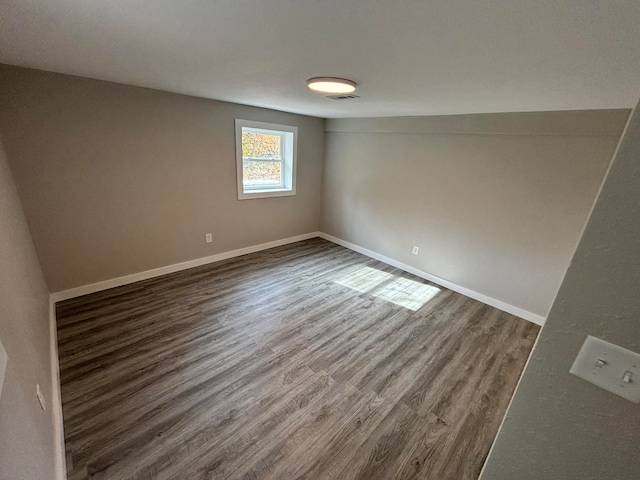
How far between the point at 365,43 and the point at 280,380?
207 centimetres

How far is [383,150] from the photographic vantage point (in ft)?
12.0

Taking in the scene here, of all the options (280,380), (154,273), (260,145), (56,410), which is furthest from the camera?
(260,145)

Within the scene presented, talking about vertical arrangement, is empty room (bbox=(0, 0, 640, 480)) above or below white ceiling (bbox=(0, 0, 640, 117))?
below

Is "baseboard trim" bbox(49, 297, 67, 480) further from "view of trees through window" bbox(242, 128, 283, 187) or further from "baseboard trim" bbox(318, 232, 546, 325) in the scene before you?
"baseboard trim" bbox(318, 232, 546, 325)

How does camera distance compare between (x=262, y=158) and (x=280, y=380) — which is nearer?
(x=280, y=380)

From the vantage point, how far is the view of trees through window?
3697 mm

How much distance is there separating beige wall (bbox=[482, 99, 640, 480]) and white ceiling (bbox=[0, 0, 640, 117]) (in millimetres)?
591

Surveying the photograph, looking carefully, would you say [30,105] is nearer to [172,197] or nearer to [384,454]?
[172,197]

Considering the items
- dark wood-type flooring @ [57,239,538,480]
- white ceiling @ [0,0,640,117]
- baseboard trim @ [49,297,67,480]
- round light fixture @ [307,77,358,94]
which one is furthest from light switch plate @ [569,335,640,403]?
baseboard trim @ [49,297,67,480]

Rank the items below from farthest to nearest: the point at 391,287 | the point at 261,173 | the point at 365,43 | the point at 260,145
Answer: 1. the point at 261,173
2. the point at 260,145
3. the point at 391,287
4. the point at 365,43

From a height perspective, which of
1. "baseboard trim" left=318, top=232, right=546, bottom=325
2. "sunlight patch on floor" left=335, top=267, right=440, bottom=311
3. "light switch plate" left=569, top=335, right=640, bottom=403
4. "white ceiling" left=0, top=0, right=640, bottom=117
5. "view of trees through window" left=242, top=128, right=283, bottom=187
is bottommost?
"sunlight patch on floor" left=335, top=267, right=440, bottom=311

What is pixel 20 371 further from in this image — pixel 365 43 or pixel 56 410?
pixel 365 43

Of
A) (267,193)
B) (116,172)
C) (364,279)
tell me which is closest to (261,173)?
(267,193)

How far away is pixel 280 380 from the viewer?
188 centimetres
